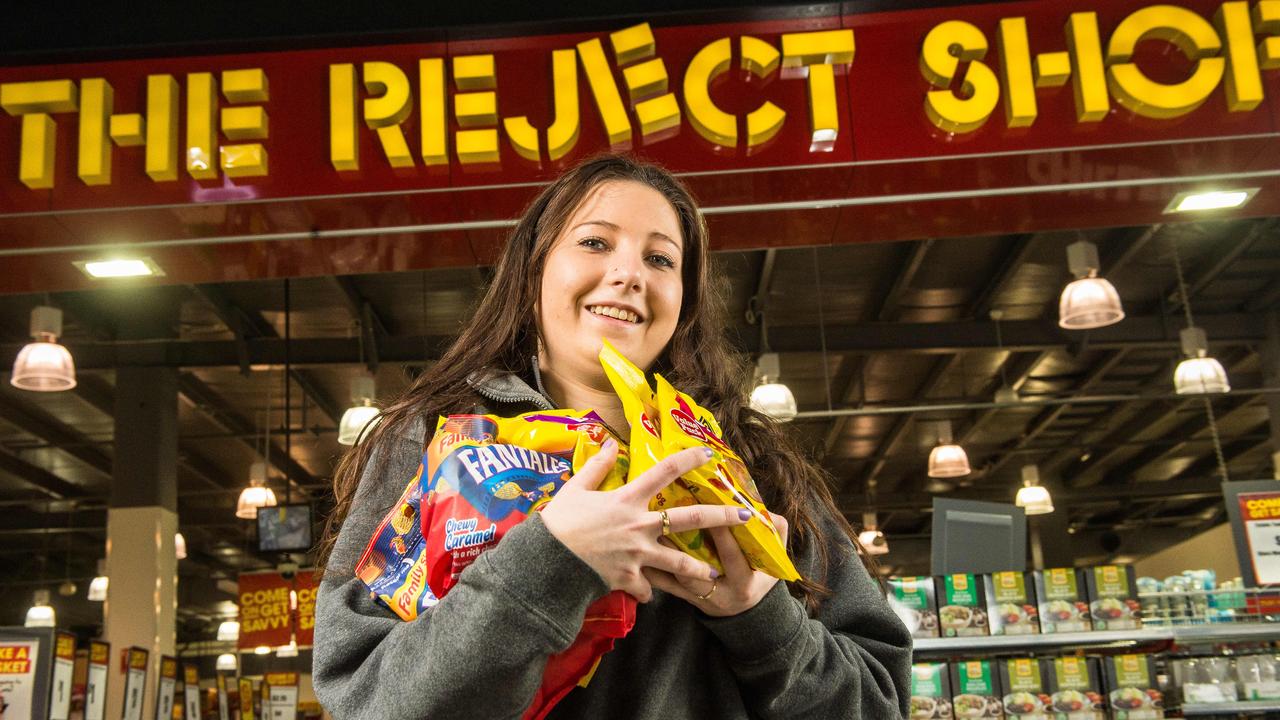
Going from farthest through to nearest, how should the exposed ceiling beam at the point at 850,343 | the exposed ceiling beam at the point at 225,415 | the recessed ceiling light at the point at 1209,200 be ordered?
the exposed ceiling beam at the point at 225,415
the exposed ceiling beam at the point at 850,343
the recessed ceiling light at the point at 1209,200

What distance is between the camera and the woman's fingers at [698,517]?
3.56 ft

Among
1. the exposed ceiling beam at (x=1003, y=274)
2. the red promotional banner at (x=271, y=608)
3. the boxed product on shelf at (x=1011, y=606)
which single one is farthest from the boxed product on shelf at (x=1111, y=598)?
the red promotional banner at (x=271, y=608)

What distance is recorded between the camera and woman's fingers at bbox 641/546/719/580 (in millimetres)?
1083

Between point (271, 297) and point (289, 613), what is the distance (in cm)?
298

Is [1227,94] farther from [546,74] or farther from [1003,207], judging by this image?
[546,74]

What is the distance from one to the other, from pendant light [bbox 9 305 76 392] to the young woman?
6800mm

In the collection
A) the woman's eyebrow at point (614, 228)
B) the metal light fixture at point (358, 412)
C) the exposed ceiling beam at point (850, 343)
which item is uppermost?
the exposed ceiling beam at point (850, 343)

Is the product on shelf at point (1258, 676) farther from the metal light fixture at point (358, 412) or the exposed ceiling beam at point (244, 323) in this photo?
the exposed ceiling beam at point (244, 323)

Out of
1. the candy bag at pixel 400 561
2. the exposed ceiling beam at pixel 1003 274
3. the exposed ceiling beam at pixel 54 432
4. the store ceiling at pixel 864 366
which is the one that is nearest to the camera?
the candy bag at pixel 400 561

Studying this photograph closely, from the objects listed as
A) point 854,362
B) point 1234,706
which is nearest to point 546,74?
point 1234,706

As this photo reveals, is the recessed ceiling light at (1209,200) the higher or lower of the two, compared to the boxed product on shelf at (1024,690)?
higher

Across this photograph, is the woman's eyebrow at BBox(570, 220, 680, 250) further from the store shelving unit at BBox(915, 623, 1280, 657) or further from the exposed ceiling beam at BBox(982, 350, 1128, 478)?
the exposed ceiling beam at BBox(982, 350, 1128, 478)

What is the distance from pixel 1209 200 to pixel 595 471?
521 centimetres

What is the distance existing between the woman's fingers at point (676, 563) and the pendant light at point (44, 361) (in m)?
7.29
